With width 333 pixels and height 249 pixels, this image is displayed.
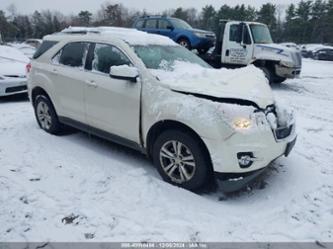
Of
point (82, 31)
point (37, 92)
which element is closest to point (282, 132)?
point (82, 31)

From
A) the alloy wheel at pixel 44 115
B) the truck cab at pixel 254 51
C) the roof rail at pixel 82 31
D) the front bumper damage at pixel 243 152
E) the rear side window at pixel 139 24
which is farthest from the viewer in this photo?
the rear side window at pixel 139 24

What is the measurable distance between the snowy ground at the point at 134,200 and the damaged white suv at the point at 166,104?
1.19 ft

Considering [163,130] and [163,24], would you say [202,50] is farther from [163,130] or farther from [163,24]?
[163,130]

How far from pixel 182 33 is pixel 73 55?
360 inches

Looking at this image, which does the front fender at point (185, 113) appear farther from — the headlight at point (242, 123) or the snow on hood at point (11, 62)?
the snow on hood at point (11, 62)

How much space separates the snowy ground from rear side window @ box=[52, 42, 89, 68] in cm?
130

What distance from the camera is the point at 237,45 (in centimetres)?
1175

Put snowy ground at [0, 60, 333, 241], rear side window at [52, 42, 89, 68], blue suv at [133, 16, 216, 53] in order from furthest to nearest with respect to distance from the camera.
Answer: blue suv at [133, 16, 216, 53]
rear side window at [52, 42, 89, 68]
snowy ground at [0, 60, 333, 241]

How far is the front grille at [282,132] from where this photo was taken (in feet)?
12.0

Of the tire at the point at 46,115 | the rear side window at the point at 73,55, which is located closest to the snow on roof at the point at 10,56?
the tire at the point at 46,115

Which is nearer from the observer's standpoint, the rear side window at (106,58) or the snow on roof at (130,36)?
the rear side window at (106,58)

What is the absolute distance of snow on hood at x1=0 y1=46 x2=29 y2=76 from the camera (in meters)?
8.45

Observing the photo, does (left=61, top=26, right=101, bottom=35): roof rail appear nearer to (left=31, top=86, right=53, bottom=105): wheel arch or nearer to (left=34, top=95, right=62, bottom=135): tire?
(left=31, top=86, right=53, bottom=105): wheel arch

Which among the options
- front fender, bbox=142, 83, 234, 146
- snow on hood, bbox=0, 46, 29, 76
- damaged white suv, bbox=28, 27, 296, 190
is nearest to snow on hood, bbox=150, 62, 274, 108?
damaged white suv, bbox=28, 27, 296, 190
